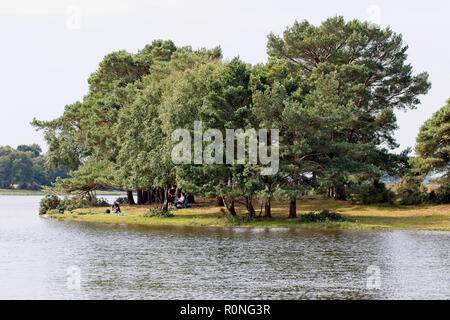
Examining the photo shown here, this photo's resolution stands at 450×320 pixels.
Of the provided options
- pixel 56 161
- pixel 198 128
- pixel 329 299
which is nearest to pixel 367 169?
pixel 198 128

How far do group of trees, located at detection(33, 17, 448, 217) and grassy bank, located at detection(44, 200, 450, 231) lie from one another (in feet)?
7.56

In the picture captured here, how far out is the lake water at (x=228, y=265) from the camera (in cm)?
2056

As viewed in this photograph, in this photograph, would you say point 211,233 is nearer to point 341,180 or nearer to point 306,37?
point 341,180

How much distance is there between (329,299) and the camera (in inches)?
762

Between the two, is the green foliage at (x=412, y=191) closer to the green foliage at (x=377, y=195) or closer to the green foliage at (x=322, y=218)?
the green foliage at (x=377, y=195)

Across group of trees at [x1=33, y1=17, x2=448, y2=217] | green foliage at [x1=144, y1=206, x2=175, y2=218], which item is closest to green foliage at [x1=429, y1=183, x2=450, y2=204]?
group of trees at [x1=33, y1=17, x2=448, y2=217]

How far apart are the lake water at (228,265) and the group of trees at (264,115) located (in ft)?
25.3

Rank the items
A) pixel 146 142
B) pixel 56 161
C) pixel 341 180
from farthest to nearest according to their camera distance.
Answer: pixel 56 161, pixel 146 142, pixel 341 180

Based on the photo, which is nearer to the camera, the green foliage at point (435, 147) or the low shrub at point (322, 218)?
the low shrub at point (322, 218)

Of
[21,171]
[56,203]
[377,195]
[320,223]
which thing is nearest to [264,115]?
[320,223]

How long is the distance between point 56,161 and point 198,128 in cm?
3355

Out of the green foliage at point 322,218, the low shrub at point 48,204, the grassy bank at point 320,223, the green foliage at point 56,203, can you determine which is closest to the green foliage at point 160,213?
the grassy bank at point 320,223

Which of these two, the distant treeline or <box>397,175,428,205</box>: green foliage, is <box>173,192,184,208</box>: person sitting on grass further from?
the distant treeline

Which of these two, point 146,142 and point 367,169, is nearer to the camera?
point 367,169
